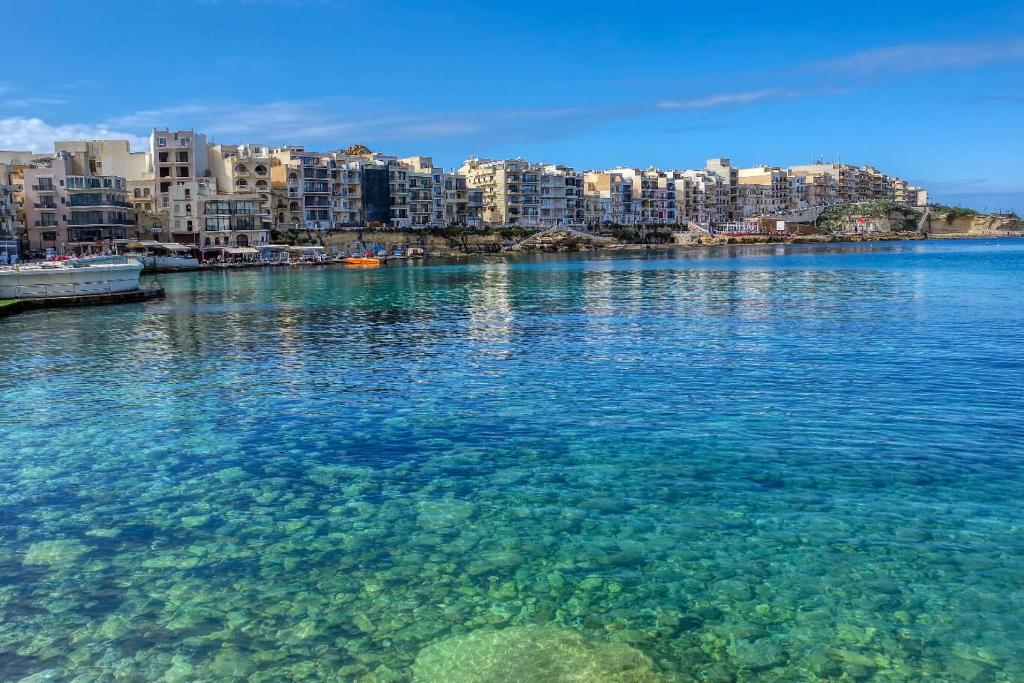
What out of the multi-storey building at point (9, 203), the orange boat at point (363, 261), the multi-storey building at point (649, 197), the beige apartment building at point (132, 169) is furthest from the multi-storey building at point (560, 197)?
the multi-storey building at point (9, 203)

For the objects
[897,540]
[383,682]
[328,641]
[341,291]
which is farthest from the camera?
[341,291]

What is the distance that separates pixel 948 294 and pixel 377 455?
46708 millimetres

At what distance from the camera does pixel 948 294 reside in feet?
170

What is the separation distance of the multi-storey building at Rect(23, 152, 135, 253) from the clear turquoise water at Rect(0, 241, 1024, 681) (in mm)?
91947

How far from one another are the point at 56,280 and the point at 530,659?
5640 cm

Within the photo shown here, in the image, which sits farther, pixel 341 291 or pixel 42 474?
pixel 341 291

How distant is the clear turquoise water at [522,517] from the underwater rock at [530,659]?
0.04 metres

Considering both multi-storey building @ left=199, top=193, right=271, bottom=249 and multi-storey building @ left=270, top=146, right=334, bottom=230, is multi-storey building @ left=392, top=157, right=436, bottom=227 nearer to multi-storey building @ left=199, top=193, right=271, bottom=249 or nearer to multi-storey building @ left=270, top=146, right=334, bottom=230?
multi-storey building @ left=270, top=146, right=334, bottom=230

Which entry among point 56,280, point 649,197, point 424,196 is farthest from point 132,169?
point 649,197

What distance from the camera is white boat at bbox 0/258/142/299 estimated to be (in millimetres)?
54906

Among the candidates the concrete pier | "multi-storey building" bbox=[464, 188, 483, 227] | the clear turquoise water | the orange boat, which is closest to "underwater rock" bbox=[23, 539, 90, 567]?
the clear turquoise water

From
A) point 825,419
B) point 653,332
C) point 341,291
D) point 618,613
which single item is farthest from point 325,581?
point 341,291

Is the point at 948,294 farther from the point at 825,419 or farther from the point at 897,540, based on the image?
the point at 897,540

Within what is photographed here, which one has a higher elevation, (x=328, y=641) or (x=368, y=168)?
(x=368, y=168)
